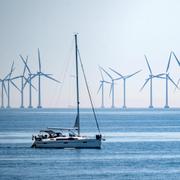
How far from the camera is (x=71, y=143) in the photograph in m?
103

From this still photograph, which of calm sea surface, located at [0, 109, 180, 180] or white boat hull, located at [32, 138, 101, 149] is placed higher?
white boat hull, located at [32, 138, 101, 149]

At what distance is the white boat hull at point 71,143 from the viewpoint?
102188mm

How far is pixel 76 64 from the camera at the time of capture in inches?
4195

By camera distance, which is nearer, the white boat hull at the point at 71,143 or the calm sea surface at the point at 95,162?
the calm sea surface at the point at 95,162

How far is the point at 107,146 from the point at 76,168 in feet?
91.7

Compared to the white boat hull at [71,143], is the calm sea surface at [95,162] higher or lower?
lower

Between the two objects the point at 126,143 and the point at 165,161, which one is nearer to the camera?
the point at 165,161

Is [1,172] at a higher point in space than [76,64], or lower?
lower

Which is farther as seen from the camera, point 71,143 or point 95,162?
point 71,143

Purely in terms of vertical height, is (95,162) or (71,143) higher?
(71,143)

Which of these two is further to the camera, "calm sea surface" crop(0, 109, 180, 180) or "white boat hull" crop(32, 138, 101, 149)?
"white boat hull" crop(32, 138, 101, 149)

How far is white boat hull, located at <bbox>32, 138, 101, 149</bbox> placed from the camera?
102 meters

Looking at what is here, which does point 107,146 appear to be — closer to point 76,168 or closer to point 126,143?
point 126,143

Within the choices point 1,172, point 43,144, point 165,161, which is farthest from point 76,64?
point 1,172
